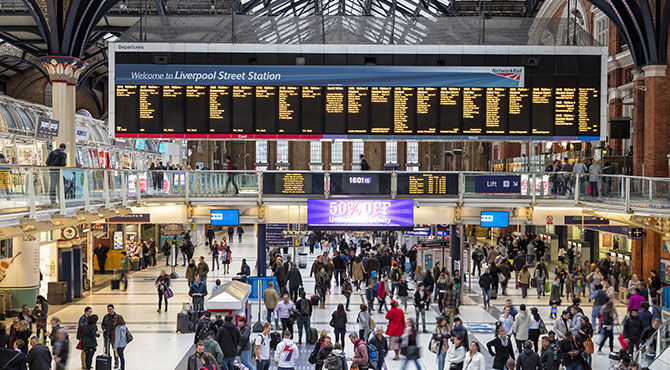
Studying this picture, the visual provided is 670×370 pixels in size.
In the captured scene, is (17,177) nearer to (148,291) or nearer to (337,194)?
(337,194)

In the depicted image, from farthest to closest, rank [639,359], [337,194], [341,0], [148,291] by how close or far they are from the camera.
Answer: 1. [341,0]
2. [148,291]
3. [337,194]
4. [639,359]

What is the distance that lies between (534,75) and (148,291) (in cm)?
1570

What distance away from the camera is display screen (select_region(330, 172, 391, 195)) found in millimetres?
20672

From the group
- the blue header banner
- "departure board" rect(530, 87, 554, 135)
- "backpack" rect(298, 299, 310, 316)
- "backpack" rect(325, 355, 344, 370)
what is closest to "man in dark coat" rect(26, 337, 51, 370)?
"backpack" rect(325, 355, 344, 370)

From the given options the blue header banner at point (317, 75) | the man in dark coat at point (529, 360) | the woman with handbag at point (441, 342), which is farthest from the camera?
the blue header banner at point (317, 75)

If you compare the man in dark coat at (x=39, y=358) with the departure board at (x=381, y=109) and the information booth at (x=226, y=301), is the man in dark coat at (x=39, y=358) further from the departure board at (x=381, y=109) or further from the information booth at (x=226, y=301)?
the departure board at (x=381, y=109)

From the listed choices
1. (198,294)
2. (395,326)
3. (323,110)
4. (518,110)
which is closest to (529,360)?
(395,326)

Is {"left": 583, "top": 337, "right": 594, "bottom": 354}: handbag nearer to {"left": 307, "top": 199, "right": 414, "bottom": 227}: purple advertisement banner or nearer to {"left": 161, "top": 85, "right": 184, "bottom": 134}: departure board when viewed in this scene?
{"left": 307, "top": 199, "right": 414, "bottom": 227}: purple advertisement banner

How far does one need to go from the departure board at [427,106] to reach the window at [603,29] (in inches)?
537

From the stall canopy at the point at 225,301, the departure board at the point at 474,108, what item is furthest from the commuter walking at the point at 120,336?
the departure board at the point at 474,108

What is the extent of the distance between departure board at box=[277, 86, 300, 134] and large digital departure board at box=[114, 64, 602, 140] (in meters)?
0.03

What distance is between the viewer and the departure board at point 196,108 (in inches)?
862

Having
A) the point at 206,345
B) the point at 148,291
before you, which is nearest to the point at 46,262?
the point at 148,291

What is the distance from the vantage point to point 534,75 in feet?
72.6
